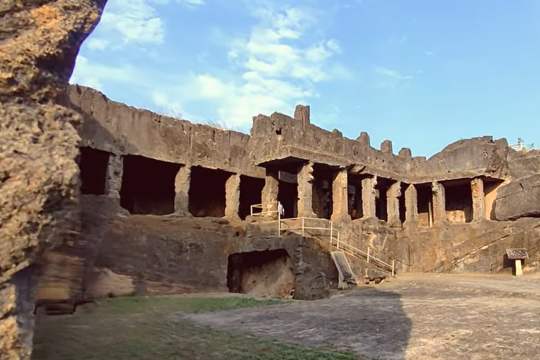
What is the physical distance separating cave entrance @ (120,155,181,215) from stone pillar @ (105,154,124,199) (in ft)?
16.8

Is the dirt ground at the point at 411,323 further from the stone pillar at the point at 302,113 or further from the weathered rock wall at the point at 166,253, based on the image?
the stone pillar at the point at 302,113

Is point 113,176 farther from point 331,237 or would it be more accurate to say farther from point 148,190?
point 331,237

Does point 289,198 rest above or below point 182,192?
above

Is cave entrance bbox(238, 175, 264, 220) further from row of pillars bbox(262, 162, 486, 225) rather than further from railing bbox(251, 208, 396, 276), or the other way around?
railing bbox(251, 208, 396, 276)

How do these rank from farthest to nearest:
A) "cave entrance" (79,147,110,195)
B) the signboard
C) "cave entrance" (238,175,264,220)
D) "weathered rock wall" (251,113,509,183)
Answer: "cave entrance" (238,175,264,220)
"cave entrance" (79,147,110,195)
"weathered rock wall" (251,113,509,183)
the signboard

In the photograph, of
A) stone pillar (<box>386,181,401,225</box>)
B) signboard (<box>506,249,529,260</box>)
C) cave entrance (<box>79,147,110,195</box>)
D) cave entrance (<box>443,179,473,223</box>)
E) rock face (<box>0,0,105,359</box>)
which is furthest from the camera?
cave entrance (<box>443,179,473,223</box>)

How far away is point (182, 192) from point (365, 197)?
10051 millimetres

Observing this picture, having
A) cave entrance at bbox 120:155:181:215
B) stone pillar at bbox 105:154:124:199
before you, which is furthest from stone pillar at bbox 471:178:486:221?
stone pillar at bbox 105:154:124:199

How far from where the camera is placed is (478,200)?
27.3m

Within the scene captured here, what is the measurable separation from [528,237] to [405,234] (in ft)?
21.3

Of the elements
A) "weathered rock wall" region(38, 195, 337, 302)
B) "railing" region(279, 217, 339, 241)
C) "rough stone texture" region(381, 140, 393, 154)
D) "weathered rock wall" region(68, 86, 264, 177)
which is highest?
"rough stone texture" region(381, 140, 393, 154)

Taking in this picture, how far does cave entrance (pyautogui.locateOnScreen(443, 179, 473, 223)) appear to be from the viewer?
3145 cm

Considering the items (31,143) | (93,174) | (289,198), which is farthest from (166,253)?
(31,143)

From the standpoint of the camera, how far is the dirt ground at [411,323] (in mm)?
7395
